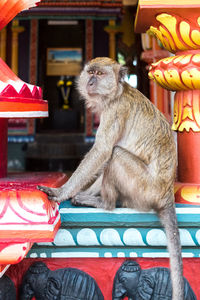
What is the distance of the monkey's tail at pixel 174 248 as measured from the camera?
1556 mm

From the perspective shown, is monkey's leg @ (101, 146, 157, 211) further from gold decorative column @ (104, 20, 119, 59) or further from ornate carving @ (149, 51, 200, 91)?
gold decorative column @ (104, 20, 119, 59)

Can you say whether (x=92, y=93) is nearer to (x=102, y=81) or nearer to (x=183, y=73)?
(x=102, y=81)

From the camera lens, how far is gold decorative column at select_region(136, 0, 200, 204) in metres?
1.85

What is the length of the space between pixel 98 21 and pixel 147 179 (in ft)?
27.9

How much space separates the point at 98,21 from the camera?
959cm

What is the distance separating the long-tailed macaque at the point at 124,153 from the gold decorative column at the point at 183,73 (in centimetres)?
13

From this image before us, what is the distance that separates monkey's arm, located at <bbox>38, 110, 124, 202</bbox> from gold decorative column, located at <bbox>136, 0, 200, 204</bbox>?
1.16 feet

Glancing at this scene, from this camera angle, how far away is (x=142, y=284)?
1775mm

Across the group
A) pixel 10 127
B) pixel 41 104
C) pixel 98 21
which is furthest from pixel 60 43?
pixel 41 104

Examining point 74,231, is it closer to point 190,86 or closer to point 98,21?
point 190,86

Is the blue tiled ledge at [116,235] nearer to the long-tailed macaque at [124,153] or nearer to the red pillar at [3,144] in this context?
the long-tailed macaque at [124,153]

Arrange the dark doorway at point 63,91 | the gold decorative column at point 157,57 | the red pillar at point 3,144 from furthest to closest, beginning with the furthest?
1. the dark doorway at point 63,91
2. the gold decorative column at point 157,57
3. the red pillar at point 3,144

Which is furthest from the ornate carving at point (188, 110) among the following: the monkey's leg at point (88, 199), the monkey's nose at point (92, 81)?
the monkey's leg at point (88, 199)

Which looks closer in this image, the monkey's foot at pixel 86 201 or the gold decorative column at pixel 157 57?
the monkey's foot at pixel 86 201
